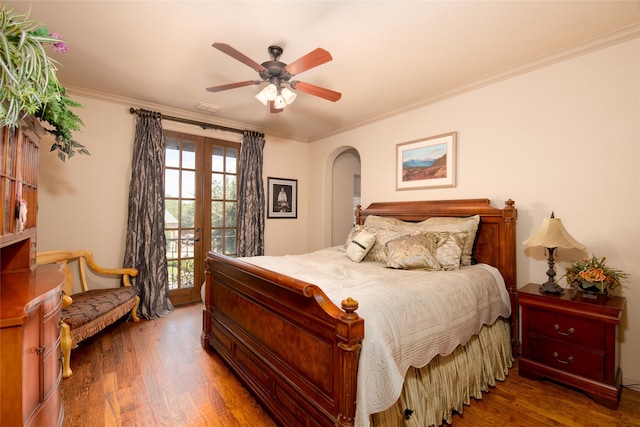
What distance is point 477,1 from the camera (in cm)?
186

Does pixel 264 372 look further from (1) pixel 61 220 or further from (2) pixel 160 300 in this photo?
(1) pixel 61 220

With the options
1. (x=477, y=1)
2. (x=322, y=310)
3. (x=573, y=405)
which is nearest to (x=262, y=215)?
(x=322, y=310)

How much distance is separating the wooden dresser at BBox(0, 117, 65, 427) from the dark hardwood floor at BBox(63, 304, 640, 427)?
1.33 ft

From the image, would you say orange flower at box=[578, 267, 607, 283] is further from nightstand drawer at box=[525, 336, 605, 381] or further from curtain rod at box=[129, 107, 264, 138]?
curtain rod at box=[129, 107, 264, 138]

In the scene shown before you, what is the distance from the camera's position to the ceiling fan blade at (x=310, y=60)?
190 centimetres

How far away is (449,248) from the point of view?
2.47 meters

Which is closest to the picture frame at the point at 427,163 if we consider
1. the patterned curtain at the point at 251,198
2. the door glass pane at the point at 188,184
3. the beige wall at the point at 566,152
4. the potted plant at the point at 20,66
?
the beige wall at the point at 566,152

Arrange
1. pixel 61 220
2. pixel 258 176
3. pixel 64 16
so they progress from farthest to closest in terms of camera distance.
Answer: pixel 258 176, pixel 61 220, pixel 64 16

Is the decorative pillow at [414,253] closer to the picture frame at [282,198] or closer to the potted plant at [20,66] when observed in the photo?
the potted plant at [20,66]

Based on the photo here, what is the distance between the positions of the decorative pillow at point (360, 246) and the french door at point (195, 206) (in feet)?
7.31

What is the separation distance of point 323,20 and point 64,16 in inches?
72.8

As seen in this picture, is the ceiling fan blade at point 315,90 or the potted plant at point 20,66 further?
the ceiling fan blade at point 315,90

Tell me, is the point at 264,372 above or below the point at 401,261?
below

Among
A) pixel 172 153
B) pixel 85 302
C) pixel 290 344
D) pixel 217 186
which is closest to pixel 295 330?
pixel 290 344
